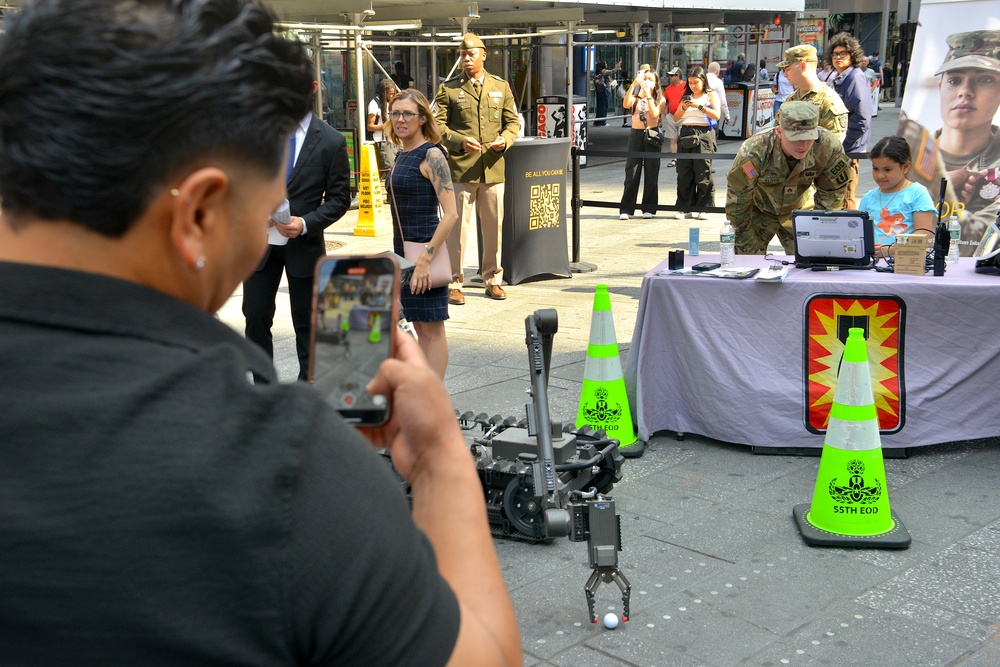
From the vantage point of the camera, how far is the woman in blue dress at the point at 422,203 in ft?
20.0

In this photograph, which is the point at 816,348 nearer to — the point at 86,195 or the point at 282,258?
the point at 282,258

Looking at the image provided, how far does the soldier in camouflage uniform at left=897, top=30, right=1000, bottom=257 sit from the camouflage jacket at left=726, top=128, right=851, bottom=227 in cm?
289

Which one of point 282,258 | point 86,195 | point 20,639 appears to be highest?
point 86,195

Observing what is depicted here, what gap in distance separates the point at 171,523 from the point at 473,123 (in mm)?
8914

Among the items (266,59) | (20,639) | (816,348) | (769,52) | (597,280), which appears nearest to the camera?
(20,639)

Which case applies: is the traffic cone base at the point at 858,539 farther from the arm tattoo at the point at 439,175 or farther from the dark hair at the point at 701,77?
the dark hair at the point at 701,77

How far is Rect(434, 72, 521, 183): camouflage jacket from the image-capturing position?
31.3ft

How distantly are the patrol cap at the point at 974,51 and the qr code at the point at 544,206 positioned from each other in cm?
381

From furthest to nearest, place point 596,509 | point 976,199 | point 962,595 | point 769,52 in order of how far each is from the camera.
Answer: point 769,52 → point 976,199 → point 962,595 → point 596,509

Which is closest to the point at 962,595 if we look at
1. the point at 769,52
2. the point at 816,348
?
the point at 816,348

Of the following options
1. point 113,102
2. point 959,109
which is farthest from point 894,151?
point 113,102

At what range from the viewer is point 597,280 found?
10.4 metres

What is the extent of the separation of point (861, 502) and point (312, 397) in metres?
4.18

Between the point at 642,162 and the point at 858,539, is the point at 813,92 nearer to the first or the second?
the point at 642,162
